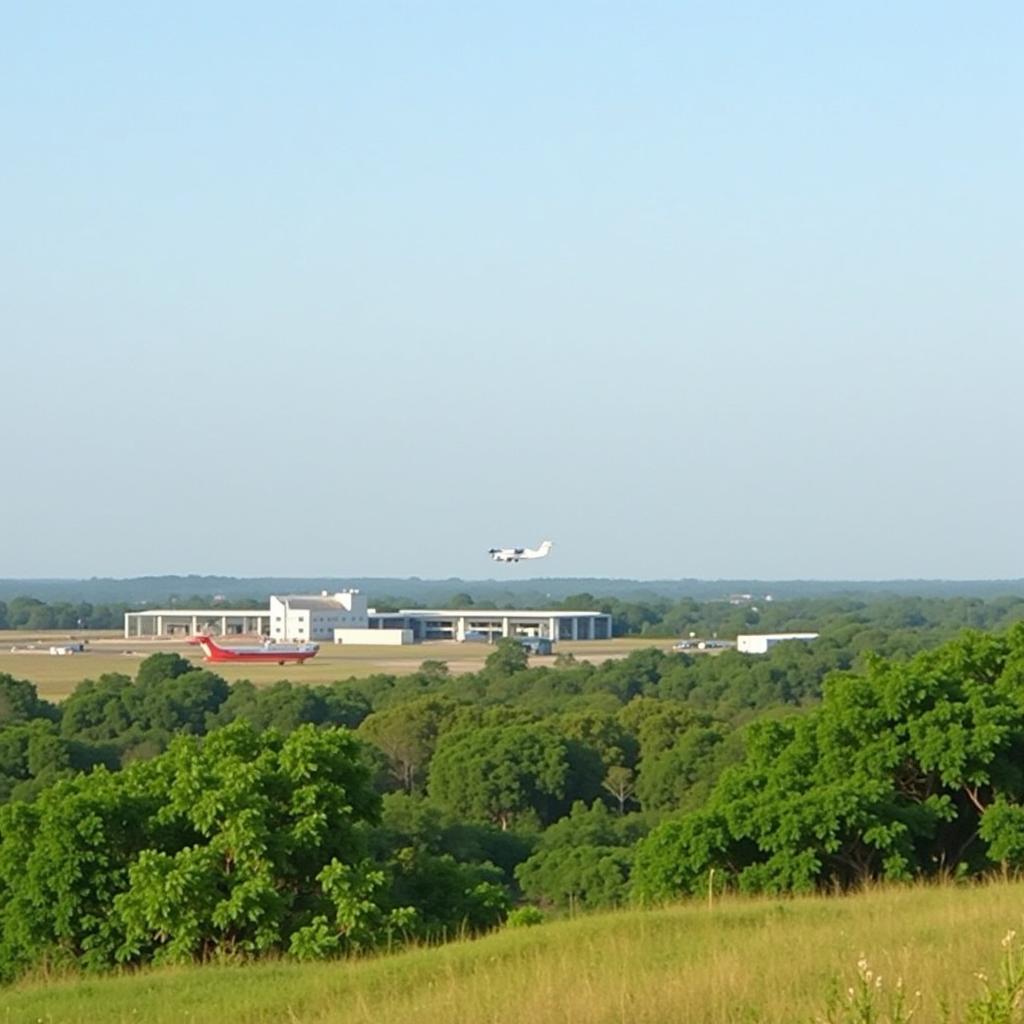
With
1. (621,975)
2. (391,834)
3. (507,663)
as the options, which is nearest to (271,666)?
(507,663)

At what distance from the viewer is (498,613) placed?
180000 mm

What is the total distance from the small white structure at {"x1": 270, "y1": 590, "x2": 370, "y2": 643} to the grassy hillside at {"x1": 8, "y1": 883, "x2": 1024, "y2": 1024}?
5982 inches

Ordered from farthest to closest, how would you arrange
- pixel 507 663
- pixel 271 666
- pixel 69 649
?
pixel 69 649 < pixel 271 666 < pixel 507 663

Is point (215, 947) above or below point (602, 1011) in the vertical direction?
below

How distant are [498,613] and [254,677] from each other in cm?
6680

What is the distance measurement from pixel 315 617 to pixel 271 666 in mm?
42406

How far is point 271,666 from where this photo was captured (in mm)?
127500

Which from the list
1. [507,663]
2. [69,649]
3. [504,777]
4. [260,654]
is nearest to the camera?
[504,777]

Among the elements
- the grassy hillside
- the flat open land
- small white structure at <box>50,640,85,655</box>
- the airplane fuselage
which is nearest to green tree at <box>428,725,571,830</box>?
the grassy hillside

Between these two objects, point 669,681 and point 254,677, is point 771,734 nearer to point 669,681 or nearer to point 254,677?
point 669,681

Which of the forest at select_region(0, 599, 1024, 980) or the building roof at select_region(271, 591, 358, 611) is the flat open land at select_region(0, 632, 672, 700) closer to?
the building roof at select_region(271, 591, 358, 611)

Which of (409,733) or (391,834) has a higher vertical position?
(409,733)

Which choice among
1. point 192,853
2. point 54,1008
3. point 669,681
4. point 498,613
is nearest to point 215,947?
point 192,853

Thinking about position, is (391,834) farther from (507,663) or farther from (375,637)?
(375,637)
